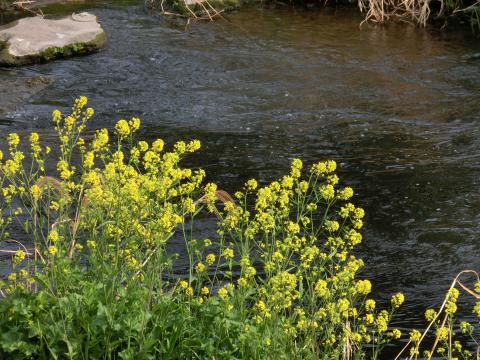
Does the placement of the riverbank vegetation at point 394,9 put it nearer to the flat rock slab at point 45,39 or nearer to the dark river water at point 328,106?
the dark river water at point 328,106

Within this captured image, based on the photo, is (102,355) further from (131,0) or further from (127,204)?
(131,0)

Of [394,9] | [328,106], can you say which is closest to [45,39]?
[328,106]

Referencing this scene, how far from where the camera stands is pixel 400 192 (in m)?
6.33

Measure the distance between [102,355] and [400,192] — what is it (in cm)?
331

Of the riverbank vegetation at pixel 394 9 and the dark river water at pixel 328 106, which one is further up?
the riverbank vegetation at pixel 394 9

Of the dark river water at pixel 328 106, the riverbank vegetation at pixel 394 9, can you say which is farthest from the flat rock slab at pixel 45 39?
the riverbank vegetation at pixel 394 9

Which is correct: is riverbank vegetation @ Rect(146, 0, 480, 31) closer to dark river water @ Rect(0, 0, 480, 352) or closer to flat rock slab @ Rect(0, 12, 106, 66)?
dark river water @ Rect(0, 0, 480, 352)

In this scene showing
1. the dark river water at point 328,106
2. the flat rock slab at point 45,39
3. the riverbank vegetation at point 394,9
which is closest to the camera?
the dark river water at point 328,106

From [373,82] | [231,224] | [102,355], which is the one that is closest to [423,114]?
[373,82]

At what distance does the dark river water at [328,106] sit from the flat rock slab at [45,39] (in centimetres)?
15

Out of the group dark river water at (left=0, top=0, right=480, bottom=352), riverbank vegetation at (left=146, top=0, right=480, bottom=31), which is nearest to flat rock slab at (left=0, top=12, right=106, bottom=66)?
dark river water at (left=0, top=0, right=480, bottom=352)

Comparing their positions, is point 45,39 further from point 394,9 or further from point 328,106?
point 394,9

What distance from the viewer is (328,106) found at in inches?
318

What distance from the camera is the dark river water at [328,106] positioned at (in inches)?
226
